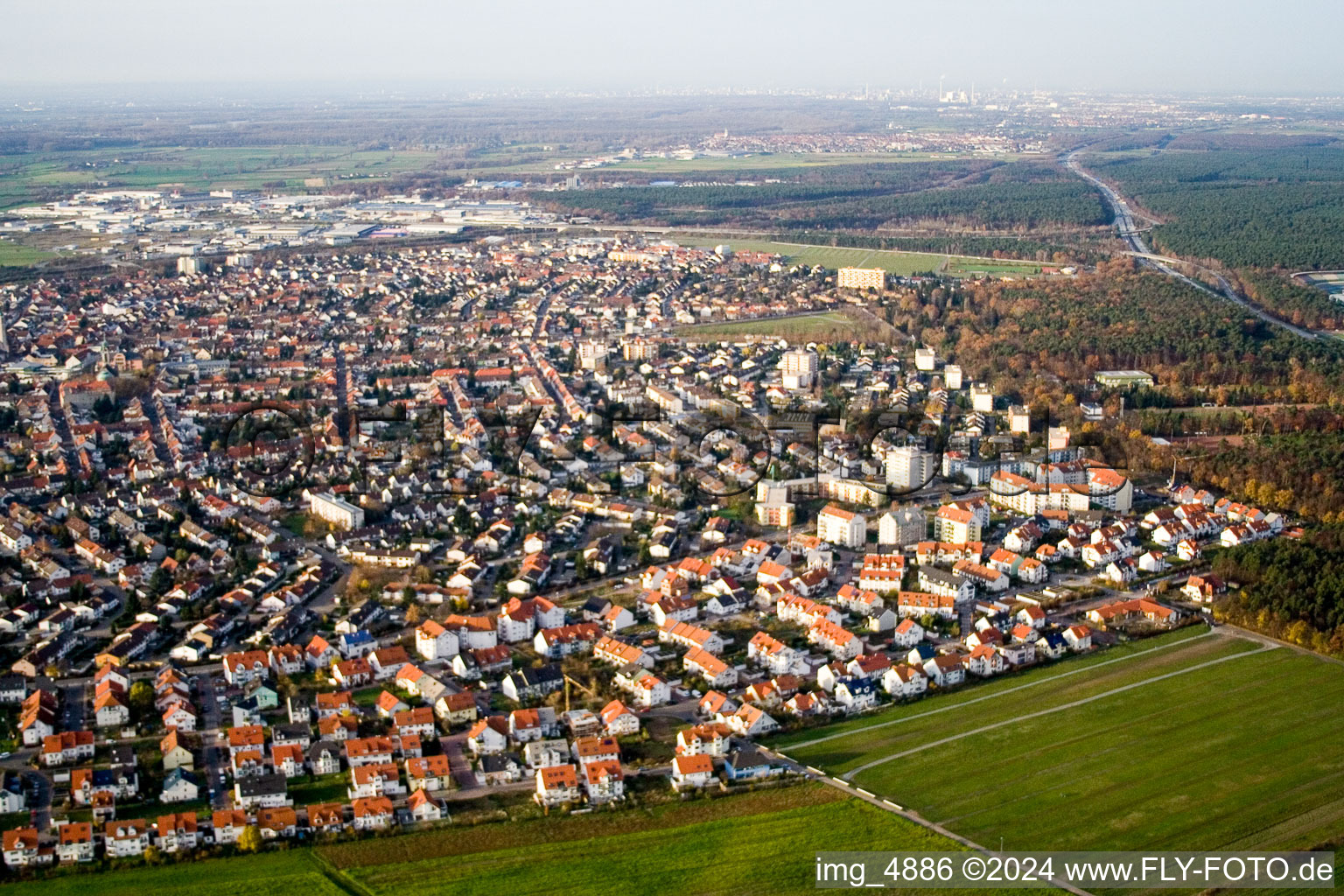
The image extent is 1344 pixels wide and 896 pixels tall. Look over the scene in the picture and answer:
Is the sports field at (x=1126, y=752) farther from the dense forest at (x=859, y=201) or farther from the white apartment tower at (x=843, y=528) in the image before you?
the dense forest at (x=859, y=201)

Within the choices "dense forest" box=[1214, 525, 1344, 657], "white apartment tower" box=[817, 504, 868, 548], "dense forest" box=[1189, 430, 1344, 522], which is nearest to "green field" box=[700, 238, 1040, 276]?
"dense forest" box=[1189, 430, 1344, 522]

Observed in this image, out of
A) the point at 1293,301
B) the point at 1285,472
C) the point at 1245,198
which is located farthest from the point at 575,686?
the point at 1245,198

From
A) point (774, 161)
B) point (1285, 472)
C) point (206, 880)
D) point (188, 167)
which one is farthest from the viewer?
point (774, 161)

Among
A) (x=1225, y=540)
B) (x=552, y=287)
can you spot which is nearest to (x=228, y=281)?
(x=552, y=287)

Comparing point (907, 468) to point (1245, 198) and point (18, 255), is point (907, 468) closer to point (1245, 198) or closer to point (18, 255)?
point (18, 255)

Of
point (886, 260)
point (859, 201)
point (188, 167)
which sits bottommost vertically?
point (886, 260)

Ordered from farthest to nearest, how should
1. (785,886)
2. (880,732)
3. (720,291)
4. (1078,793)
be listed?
(720,291)
(880,732)
(1078,793)
(785,886)

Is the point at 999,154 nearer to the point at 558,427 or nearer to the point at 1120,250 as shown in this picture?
the point at 1120,250
